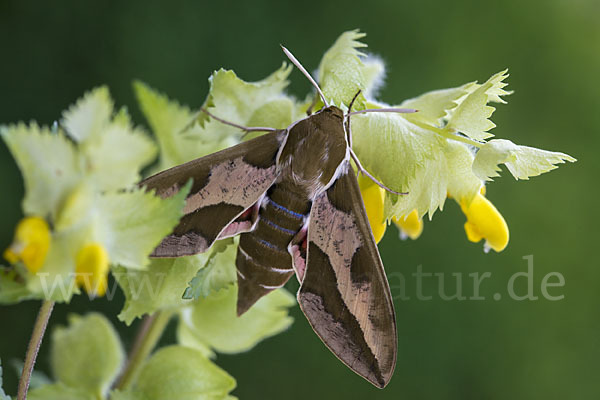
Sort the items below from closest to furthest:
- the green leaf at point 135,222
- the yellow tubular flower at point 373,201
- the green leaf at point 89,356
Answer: the green leaf at point 135,222, the yellow tubular flower at point 373,201, the green leaf at point 89,356

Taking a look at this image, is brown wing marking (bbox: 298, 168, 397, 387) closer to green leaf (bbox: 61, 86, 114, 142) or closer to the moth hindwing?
the moth hindwing

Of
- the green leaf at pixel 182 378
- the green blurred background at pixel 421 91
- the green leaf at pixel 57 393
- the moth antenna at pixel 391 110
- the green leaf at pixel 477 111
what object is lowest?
the green leaf at pixel 57 393

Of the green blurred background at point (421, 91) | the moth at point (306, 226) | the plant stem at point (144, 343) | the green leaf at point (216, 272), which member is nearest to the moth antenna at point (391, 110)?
the moth at point (306, 226)

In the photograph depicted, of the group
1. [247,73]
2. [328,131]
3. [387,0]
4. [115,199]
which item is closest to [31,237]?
[115,199]

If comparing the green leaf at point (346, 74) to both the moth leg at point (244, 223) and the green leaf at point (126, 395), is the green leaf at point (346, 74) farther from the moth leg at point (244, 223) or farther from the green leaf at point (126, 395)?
the green leaf at point (126, 395)

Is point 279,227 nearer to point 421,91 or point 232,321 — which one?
point 232,321

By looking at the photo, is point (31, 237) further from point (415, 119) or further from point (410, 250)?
point (410, 250)

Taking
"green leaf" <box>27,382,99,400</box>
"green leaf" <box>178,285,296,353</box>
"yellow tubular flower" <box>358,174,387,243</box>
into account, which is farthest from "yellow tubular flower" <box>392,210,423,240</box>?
"green leaf" <box>27,382,99,400</box>

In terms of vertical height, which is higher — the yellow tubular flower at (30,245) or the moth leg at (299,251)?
the moth leg at (299,251)
